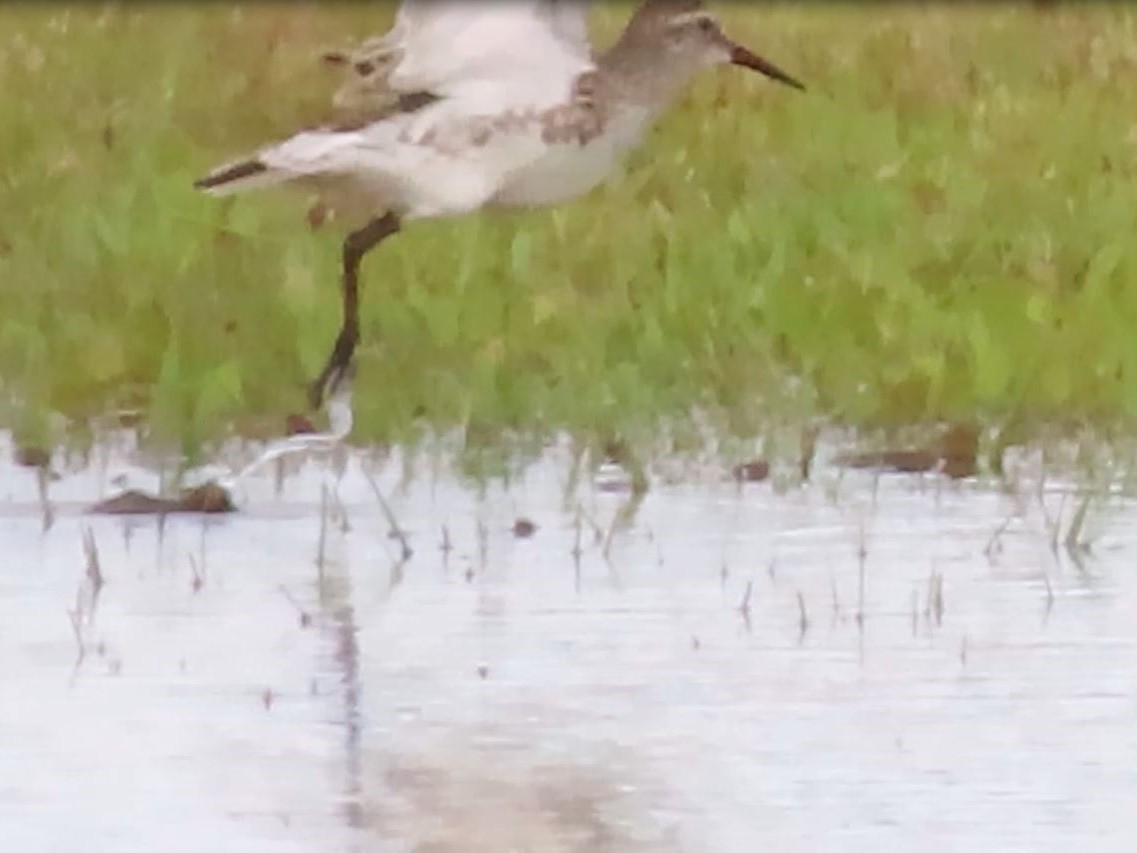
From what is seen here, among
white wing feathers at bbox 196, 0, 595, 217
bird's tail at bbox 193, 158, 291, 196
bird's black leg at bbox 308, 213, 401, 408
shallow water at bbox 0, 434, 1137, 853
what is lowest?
shallow water at bbox 0, 434, 1137, 853

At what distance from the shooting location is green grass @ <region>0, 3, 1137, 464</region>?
7488mm

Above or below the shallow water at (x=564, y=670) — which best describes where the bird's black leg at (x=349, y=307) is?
above

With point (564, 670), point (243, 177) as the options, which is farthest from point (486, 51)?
point (564, 670)

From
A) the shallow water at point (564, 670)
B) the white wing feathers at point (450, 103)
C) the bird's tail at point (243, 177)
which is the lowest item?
the shallow water at point (564, 670)

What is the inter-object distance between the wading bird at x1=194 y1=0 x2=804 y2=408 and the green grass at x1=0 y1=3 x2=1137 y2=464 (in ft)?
1.14

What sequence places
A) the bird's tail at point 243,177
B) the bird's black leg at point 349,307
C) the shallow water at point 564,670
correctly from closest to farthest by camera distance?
the shallow water at point 564,670 → the bird's black leg at point 349,307 → the bird's tail at point 243,177

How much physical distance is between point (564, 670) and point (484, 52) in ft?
7.59

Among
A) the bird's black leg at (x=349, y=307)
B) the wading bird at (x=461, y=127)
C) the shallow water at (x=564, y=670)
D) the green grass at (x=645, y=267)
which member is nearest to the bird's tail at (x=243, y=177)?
the wading bird at (x=461, y=127)

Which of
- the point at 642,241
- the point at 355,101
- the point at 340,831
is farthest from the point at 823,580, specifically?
the point at 642,241

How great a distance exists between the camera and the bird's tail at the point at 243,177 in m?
7.56

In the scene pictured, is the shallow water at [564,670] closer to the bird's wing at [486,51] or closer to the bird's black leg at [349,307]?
the bird's black leg at [349,307]

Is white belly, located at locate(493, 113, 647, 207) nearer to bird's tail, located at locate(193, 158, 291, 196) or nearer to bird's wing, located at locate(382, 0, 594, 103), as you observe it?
bird's wing, located at locate(382, 0, 594, 103)

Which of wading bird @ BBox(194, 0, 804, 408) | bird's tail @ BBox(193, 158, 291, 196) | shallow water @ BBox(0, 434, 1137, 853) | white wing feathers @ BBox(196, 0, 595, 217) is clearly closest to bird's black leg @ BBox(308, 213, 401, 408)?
wading bird @ BBox(194, 0, 804, 408)

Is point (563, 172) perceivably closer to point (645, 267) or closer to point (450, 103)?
point (450, 103)
